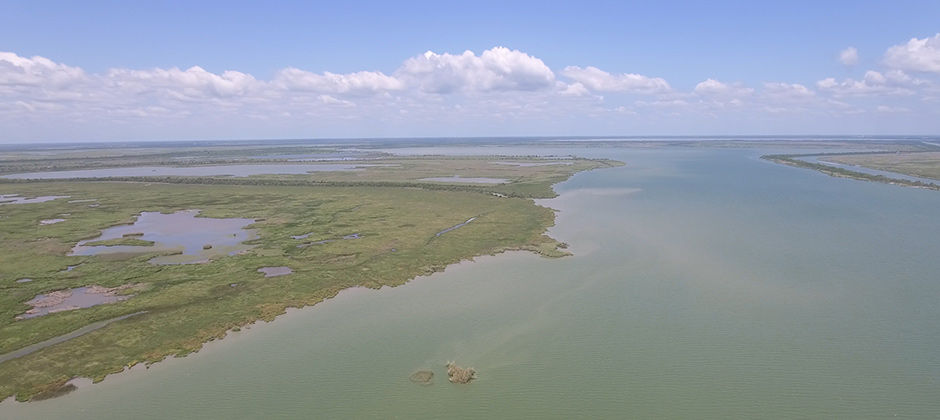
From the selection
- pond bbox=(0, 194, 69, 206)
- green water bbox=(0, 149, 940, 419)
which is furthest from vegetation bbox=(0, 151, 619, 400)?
pond bbox=(0, 194, 69, 206)

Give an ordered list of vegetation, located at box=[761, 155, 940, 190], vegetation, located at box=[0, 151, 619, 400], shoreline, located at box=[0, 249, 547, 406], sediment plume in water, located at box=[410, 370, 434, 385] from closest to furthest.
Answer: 1. shoreline, located at box=[0, 249, 547, 406]
2. sediment plume in water, located at box=[410, 370, 434, 385]
3. vegetation, located at box=[0, 151, 619, 400]
4. vegetation, located at box=[761, 155, 940, 190]

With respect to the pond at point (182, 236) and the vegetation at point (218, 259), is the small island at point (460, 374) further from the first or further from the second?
the pond at point (182, 236)

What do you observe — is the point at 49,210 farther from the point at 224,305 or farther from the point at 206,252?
the point at 224,305

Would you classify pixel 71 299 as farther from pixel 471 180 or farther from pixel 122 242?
pixel 471 180

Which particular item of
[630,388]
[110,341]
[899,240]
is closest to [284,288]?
[110,341]

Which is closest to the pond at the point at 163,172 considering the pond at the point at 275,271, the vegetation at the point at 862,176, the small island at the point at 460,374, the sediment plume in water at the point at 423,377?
the pond at the point at 275,271

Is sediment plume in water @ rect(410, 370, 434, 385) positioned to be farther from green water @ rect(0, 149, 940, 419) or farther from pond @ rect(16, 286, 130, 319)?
pond @ rect(16, 286, 130, 319)

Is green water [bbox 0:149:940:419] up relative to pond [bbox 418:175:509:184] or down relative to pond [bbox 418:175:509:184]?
down
